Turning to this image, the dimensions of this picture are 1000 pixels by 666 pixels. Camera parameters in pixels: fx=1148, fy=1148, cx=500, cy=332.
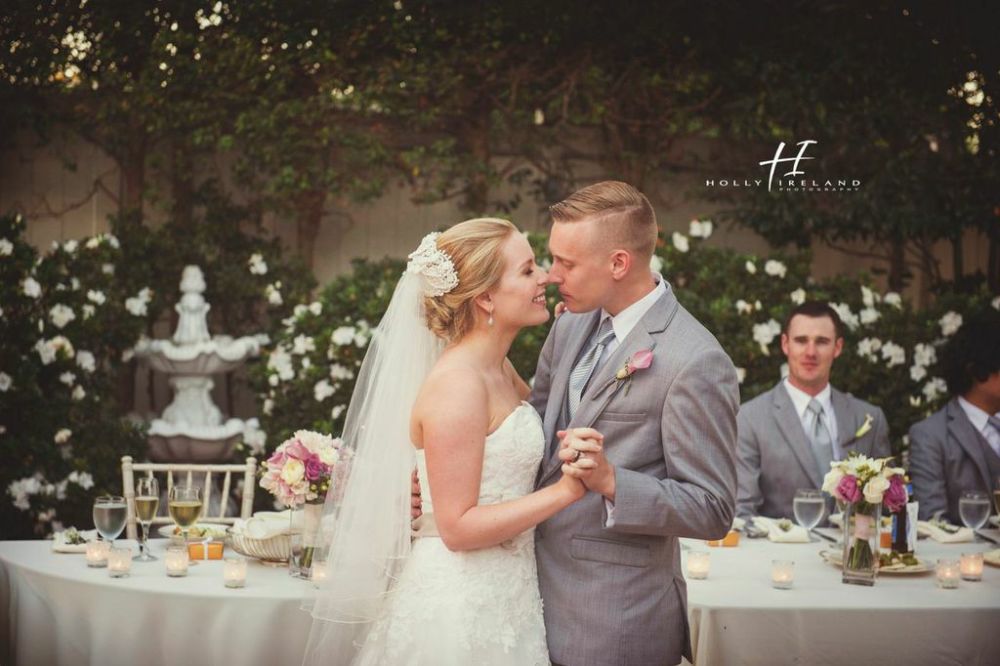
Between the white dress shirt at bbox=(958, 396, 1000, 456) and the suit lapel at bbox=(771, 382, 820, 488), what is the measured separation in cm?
81

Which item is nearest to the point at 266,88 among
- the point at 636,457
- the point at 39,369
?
the point at 39,369

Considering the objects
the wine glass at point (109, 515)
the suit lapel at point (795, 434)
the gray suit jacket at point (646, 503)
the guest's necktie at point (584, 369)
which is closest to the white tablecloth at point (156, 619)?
the wine glass at point (109, 515)

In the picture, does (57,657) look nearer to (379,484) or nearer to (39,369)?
(379,484)

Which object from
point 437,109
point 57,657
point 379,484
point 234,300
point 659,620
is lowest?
point 57,657

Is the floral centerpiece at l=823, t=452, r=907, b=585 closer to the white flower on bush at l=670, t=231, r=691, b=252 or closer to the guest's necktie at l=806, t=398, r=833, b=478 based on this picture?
the guest's necktie at l=806, t=398, r=833, b=478

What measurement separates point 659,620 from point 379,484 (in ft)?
2.61

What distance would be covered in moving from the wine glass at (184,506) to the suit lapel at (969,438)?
3.29m

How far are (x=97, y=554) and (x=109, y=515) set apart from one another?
148mm

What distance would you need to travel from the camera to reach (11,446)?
5879 millimetres

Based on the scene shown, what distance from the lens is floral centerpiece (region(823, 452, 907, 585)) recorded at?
11.0ft

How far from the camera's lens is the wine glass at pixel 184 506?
11.3 feet

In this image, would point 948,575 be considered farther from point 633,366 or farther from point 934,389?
point 934,389

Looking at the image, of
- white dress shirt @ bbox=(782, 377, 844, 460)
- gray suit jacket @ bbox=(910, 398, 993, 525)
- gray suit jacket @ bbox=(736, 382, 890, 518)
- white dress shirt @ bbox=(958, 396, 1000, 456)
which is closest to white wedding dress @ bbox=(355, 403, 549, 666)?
gray suit jacket @ bbox=(736, 382, 890, 518)

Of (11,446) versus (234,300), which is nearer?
(11,446)
